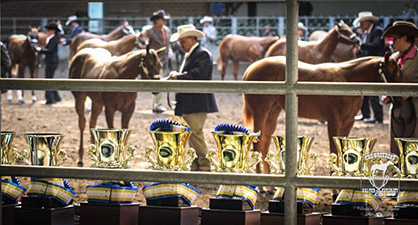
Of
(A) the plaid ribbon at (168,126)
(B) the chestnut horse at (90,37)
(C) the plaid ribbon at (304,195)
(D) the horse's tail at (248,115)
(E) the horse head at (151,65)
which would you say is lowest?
(C) the plaid ribbon at (304,195)

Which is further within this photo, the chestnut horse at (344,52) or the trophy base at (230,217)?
the chestnut horse at (344,52)

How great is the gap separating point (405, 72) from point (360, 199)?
4535 millimetres

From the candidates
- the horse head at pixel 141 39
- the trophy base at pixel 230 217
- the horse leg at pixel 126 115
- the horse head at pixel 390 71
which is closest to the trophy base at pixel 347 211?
the trophy base at pixel 230 217

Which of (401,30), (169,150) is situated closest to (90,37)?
(401,30)

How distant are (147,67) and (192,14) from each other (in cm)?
2192

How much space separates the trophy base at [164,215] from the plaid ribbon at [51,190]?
0.38 metres

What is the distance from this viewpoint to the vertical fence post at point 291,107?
270 centimetres

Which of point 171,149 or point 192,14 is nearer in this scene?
point 171,149

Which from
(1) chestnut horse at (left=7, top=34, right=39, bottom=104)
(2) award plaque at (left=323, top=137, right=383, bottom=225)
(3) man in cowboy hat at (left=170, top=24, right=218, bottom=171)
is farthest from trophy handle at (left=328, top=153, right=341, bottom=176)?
(1) chestnut horse at (left=7, top=34, right=39, bottom=104)

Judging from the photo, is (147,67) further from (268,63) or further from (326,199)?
(326,199)

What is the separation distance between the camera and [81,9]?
1255 inches

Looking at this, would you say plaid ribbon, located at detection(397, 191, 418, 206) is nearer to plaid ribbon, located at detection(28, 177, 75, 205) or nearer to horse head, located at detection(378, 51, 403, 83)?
plaid ribbon, located at detection(28, 177, 75, 205)

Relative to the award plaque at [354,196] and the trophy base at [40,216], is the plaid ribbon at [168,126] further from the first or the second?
the award plaque at [354,196]

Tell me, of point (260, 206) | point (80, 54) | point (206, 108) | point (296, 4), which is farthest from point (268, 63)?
point (296, 4)
